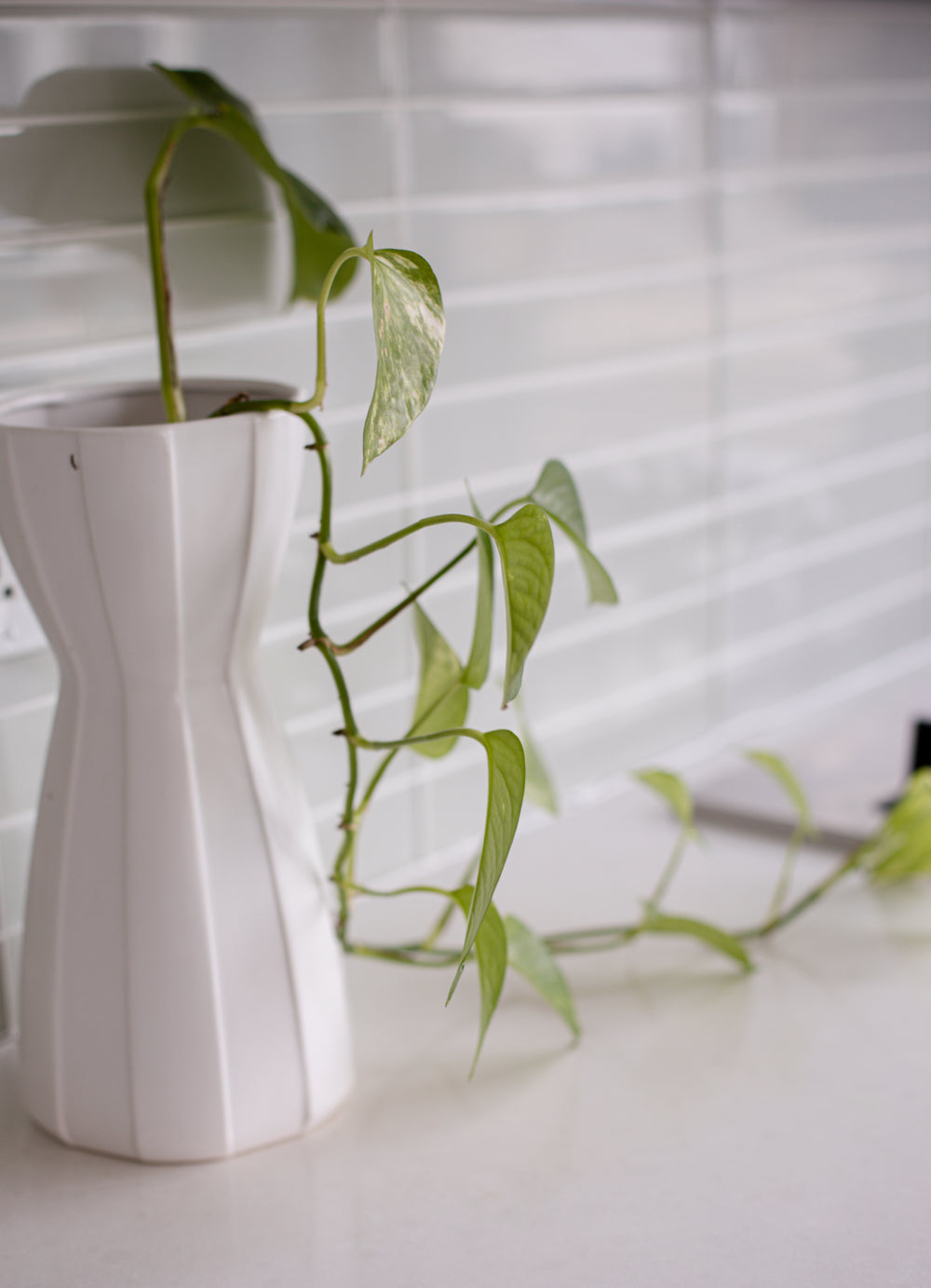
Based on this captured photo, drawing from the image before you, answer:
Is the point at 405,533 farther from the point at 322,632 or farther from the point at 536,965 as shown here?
the point at 536,965

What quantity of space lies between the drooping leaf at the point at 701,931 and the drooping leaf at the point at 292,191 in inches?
14.6

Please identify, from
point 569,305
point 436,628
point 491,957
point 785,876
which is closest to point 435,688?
point 436,628

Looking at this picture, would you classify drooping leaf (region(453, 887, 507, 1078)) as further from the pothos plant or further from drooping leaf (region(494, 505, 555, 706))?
drooping leaf (region(494, 505, 555, 706))

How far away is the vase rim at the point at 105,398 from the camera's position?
2.06 ft

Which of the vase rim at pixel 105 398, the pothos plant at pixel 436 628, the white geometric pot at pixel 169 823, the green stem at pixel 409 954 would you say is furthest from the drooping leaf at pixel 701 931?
the vase rim at pixel 105 398

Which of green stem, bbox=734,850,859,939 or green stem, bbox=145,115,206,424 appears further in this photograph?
green stem, bbox=734,850,859,939

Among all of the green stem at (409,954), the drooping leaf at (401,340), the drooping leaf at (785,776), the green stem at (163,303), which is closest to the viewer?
the drooping leaf at (401,340)

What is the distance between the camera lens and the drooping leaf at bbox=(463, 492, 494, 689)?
2.14 ft

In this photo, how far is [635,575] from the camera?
1086 mm

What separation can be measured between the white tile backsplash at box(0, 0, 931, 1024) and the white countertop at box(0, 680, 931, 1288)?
18 cm

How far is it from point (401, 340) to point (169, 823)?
0.23 m

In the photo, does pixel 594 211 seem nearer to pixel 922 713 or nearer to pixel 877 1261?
pixel 922 713

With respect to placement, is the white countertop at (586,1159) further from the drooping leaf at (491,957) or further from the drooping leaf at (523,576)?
the drooping leaf at (523,576)

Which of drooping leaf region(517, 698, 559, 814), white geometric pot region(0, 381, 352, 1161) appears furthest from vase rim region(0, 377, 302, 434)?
drooping leaf region(517, 698, 559, 814)
